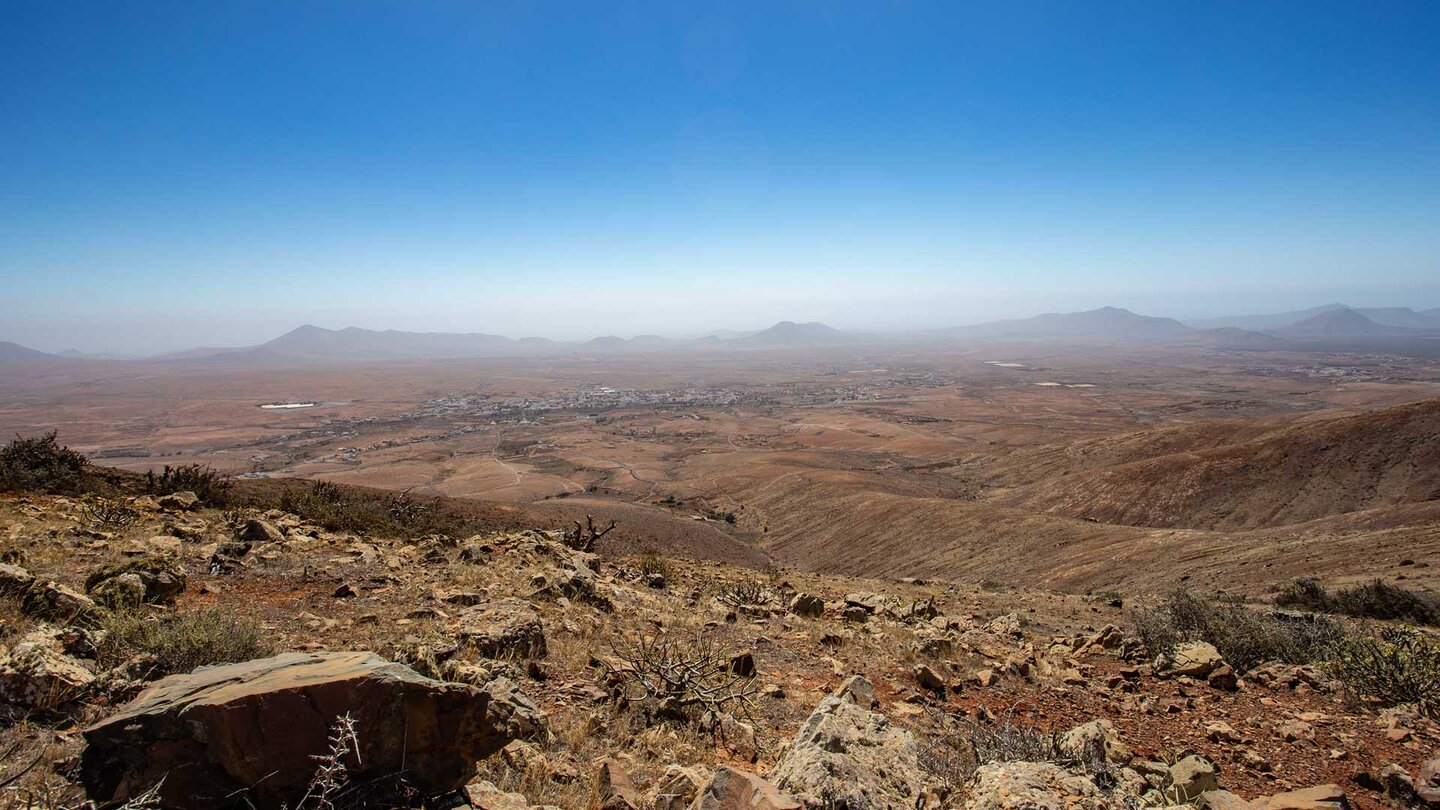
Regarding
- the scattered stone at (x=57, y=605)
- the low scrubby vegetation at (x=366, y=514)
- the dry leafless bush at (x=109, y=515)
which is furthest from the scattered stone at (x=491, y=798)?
the low scrubby vegetation at (x=366, y=514)

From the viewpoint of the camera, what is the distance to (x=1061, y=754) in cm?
424

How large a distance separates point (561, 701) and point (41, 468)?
15.9 meters

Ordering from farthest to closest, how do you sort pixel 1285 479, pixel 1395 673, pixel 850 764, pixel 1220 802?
pixel 1285 479, pixel 1395 673, pixel 1220 802, pixel 850 764

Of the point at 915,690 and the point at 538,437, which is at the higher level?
the point at 915,690

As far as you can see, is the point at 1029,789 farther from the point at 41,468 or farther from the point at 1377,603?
the point at 41,468

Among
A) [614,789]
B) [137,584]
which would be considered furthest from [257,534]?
[614,789]

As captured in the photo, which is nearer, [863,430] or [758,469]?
[758,469]

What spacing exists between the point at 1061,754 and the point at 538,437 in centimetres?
8555

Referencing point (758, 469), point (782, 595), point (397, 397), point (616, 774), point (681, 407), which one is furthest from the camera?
point (397, 397)

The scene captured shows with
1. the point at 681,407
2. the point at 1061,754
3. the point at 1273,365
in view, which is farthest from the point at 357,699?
the point at 1273,365

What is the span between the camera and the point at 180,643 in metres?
4.40

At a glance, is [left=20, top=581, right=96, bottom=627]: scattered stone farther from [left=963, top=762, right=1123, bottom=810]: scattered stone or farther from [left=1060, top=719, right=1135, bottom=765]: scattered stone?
[left=1060, top=719, right=1135, bottom=765]: scattered stone

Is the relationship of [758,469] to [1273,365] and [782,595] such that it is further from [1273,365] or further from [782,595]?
[1273,365]

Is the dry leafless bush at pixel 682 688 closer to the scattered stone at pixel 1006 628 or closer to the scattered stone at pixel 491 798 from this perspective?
the scattered stone at pixel 491 798
